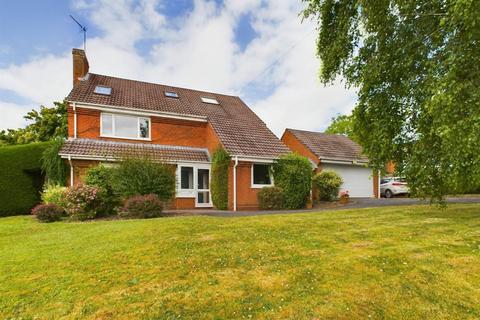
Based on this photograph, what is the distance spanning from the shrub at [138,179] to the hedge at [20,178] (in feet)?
18.0

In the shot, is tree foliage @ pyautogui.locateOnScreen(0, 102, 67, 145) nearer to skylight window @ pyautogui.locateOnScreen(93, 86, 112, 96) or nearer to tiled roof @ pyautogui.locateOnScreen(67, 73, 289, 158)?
tiled roof @ pyautogui.locateOnScreen(67, 73, 289, 158)

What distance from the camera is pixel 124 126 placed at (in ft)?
57.7

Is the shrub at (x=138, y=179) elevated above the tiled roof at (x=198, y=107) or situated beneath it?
situated beneath

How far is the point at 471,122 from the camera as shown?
5.89 metres

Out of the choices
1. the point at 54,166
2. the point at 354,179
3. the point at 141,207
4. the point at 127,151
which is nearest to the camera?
the point at 141,207

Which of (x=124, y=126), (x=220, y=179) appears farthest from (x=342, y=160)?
(x=124, y=126)

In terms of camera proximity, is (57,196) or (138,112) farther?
(138,112)

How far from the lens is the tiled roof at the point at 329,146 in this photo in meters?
23.0

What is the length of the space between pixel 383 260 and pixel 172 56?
16.4 meters

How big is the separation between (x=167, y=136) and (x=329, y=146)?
13733 millimetres

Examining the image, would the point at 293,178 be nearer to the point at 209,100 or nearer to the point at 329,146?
the point at 209,100

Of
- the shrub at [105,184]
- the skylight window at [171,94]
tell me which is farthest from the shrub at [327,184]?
the shrub at [105,184]

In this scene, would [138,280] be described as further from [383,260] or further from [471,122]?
[471,122]

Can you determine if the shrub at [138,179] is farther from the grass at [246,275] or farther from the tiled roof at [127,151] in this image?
the grass at [246,275]
